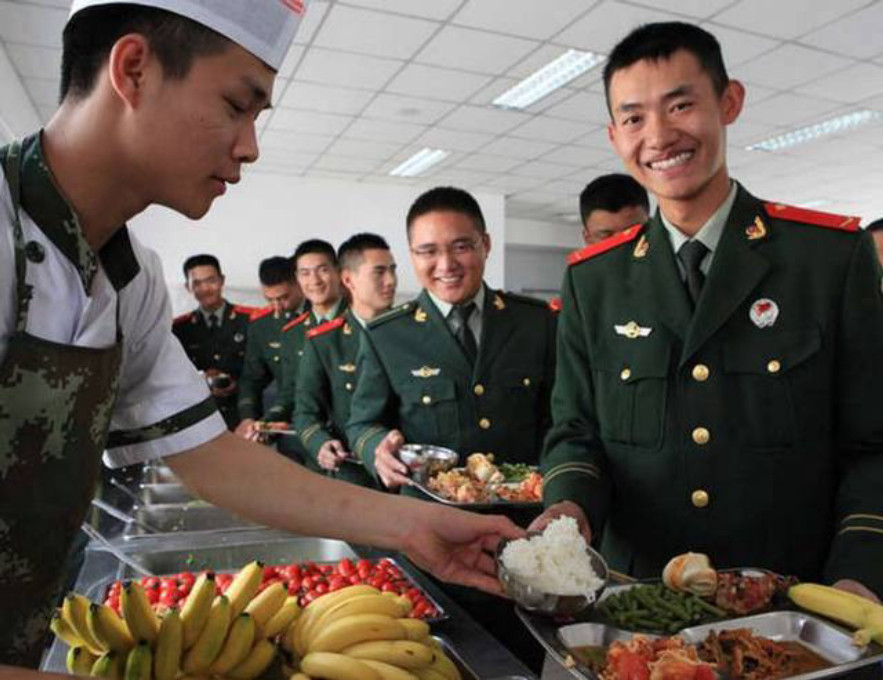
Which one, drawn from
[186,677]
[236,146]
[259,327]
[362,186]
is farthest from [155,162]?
[362,186]

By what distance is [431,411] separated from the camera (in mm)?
2639

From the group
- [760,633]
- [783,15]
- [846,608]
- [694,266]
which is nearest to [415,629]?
[760,633]

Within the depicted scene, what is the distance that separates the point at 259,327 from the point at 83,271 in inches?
163

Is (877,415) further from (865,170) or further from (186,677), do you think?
(865,170)

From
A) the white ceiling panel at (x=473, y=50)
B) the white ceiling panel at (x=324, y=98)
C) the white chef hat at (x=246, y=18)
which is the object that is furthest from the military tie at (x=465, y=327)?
the white ceiling panel at (x=324, y=98)

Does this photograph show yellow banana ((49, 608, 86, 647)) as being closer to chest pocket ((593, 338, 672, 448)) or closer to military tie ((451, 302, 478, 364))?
chest pocket ((593, 338, 672, 448))

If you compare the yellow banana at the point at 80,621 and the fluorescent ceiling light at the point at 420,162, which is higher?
the fluorescent ceiling light at the point at 420,162

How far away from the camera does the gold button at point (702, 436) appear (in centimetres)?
150

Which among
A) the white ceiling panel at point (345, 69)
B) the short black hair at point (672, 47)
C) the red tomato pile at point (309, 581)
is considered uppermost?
the white ceiling panel at point (345, 69)

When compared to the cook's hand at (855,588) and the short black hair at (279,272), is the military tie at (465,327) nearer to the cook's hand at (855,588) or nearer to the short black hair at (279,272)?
the cook's hand at (855,588)

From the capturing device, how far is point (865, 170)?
9086 mm

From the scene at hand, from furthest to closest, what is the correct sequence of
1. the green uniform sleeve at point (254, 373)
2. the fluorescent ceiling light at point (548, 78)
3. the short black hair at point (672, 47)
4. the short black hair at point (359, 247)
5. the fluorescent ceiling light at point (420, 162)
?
1. the fluorescent ceiling light at point (420, 162)
2. the fluorescent ceiling light at point (548, 78)
3. the green uniform sleeve at point (254, 373)
4. the short black hair at point (359, 247)
5. the short black hair at point (672, 47)

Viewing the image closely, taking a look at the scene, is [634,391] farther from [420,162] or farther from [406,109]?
[420,162]

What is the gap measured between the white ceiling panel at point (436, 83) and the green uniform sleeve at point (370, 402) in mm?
3540
